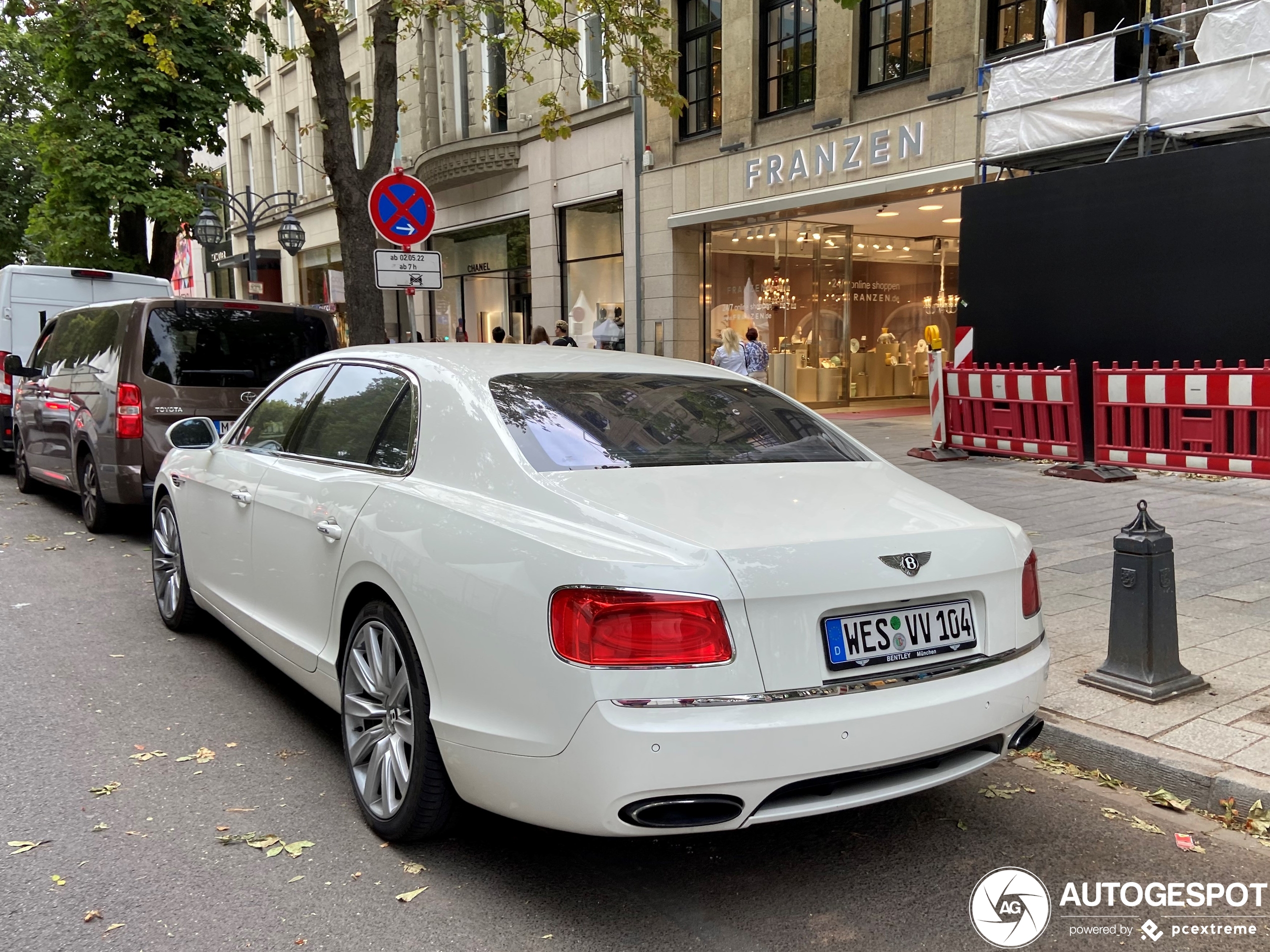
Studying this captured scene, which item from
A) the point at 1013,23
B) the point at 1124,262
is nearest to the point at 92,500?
the point at 1124,262

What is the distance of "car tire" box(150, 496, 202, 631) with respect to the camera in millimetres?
5438

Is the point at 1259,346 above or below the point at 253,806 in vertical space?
above

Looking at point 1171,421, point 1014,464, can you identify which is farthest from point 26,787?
point 1014,464

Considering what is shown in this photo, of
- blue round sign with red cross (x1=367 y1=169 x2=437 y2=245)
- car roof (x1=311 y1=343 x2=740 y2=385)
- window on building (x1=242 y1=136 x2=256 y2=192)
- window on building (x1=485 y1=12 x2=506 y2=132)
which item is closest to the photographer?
car roof (x1=311 y1=343 x2=740 y2=385)

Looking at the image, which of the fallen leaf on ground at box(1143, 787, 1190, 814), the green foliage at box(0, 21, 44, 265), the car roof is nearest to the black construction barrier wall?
the fallen leaf on ground at box(1143, 787, 1190, 814)

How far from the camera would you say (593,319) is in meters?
20.5

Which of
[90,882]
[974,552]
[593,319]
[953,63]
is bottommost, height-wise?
[90,882]

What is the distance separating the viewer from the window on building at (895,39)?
46.9 feet

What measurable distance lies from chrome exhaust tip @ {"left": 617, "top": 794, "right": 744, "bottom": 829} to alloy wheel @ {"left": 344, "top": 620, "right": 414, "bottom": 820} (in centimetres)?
86

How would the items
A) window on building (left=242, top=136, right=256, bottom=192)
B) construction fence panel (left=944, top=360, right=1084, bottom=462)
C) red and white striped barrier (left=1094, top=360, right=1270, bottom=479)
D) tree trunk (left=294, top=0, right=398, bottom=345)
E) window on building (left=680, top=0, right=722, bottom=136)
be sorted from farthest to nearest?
1. window on building (left=242, top=136, right=256, bottom=192)
2. window on building (left=680, top=0, right=722, bottom=136)
3. tree trunk (left=294, top=0, right=398, bottom=345)
4. construction fence panel (left=944, top=360, right=1084, bottom=462)
5. red and white striped barrier (left=1094, top=360, right=1270, bottom=479)

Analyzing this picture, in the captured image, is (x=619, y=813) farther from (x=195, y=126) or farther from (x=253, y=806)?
(x=195, y=126)

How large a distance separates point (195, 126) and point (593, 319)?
9.84 m

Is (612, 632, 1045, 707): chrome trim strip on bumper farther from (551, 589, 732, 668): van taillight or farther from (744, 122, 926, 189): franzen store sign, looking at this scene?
(744, 122, 926, 189): franzen store sign

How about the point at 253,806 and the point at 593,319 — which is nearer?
the point at 253,806
